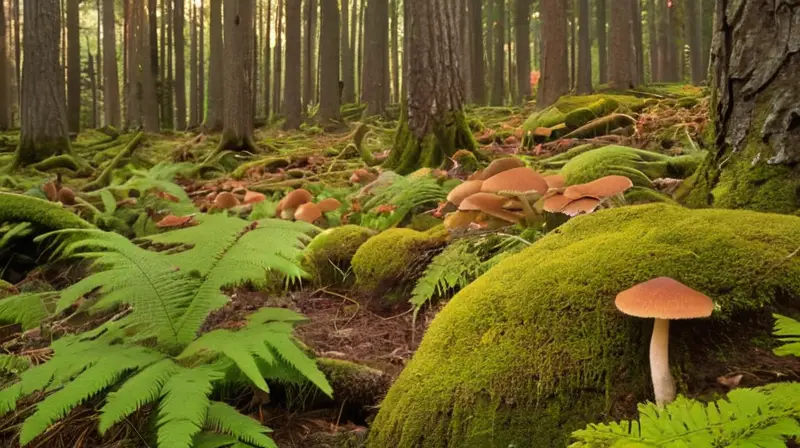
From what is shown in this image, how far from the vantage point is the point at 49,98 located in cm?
1002

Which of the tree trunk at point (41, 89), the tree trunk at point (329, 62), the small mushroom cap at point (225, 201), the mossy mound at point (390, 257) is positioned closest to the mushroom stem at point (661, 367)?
the mossy mound at point (390, 257)

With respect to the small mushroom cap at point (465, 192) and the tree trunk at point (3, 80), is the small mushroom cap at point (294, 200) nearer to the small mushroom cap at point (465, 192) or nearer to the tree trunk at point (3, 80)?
the small mushroom cap at point (465, 192)

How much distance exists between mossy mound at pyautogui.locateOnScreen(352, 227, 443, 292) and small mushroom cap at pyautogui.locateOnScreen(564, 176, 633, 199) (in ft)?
4.00

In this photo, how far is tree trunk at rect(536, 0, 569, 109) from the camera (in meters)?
11.8

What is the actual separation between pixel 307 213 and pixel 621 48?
10.8m

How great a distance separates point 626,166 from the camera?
394cm

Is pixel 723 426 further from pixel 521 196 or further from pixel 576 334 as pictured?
pixel 521 196

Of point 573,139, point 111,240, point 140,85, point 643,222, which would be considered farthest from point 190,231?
point 140,85

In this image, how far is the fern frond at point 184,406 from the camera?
59.1 inches

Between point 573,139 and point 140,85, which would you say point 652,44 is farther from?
point 573,139

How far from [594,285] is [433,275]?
135cm

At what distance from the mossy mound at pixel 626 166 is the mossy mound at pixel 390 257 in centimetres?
112

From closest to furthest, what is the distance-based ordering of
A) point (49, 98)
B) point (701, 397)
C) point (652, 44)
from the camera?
point (701, 397), point (49, 98), point (652, 44)

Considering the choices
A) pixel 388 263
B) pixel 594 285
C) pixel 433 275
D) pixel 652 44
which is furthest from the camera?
pixel 652 44
